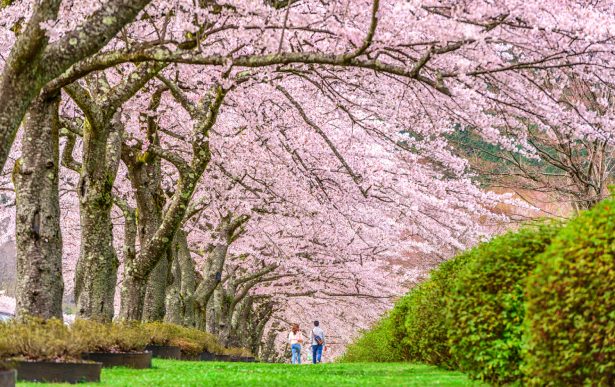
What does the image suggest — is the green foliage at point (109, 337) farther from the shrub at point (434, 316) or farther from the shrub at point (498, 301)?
the shrub at point (498, 301)

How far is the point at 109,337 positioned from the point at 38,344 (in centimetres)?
316

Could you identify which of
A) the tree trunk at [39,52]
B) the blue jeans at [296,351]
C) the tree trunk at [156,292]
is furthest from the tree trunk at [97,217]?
the blue jeans at [296,351]

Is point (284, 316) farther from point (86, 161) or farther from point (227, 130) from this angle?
point (86, 161)

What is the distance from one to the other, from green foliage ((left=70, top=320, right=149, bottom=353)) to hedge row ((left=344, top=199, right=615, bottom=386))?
518cm

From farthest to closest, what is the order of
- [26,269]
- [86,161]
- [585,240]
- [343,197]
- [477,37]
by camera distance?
[343,197] < [86,161] < [26,269] < [477,37] < [585,240]

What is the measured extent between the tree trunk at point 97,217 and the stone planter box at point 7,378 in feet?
23.0

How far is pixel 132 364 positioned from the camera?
13.5m

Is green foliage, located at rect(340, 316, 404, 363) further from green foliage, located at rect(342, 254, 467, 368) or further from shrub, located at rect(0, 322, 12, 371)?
shrub, located at rect(0, 322, 12, 371)

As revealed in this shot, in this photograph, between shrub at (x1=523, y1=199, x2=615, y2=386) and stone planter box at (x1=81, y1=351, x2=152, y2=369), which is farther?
stone planter box at (x1=81, y1=351, x2=152, y2=369)

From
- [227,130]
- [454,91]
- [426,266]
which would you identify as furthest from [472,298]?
[426,266]

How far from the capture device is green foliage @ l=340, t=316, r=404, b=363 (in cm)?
2100

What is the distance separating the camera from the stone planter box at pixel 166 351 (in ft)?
59.4

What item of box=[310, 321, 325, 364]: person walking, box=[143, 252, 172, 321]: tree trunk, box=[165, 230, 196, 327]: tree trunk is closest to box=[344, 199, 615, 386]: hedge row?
box=[143, 252, 172, 321]: tree trunk

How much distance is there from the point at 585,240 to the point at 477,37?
2906 millimetres
